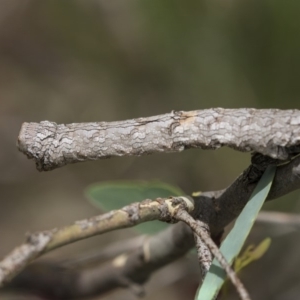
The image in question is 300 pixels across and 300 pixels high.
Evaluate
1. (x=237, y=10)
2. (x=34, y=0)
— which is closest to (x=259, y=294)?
(x=237, y=10)

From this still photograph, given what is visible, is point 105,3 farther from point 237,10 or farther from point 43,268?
point 43,268

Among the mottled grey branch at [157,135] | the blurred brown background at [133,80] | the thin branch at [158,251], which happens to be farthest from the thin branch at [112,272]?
the blurred brown background at [133,80]

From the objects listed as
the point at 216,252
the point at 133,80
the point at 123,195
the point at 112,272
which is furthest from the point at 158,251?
the point at 133,80

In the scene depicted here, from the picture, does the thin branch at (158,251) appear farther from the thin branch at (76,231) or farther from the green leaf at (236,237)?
the thin branch at (76,231)

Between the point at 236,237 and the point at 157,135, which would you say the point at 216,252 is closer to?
the point at 236,237

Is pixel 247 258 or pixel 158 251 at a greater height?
pixel 158 251
